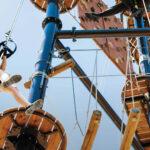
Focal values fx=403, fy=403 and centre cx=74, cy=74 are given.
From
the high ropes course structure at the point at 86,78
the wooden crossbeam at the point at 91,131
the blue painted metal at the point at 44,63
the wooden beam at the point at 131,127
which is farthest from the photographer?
the blue painted metal at the point at 44,63

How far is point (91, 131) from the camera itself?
395 cm

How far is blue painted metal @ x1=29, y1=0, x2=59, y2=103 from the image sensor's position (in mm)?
5281

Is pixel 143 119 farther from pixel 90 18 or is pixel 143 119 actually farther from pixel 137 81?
pixel 90 18

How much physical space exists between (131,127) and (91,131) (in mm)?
422

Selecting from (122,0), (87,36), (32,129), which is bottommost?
(32,129)

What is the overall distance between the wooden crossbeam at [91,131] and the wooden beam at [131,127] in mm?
309

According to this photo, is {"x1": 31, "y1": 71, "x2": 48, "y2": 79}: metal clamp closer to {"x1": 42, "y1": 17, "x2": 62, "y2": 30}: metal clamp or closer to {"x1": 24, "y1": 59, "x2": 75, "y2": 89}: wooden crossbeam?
{"x1": 24, "y1": 59, "x2": 75, "y2": 89}: wooden crossbeam

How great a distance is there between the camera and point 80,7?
8.52 meters

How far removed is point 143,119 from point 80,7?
2823mm

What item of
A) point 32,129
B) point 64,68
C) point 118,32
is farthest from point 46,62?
point 32,129

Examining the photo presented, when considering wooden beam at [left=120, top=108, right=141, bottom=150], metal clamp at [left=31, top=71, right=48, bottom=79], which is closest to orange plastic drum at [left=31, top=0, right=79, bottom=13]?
metal clamp at [left=31, top=71, right=48, bottom=79]

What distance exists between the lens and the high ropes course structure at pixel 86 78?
4.34 meters

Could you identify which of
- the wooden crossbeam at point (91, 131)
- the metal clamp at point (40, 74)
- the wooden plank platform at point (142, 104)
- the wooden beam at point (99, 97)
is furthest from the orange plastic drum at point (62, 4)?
the wooden crossbeam at point (91, 131)

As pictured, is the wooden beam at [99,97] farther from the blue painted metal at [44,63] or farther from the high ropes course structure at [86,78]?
the blue painted metal at [44,63]
